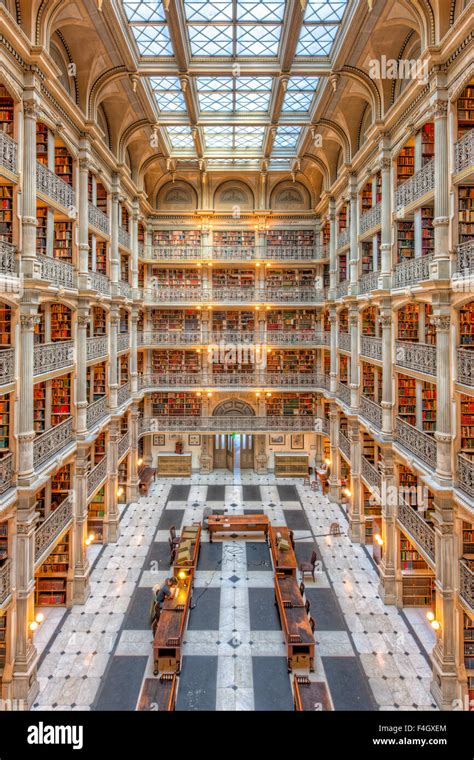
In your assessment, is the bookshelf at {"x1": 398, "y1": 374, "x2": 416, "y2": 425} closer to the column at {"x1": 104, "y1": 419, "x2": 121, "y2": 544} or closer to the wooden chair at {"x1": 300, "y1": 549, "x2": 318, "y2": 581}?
the wooden chair at {"x1": 300, "y1": 549, "x2": 318, "y2": 581}

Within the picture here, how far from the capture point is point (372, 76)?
30.9 feet

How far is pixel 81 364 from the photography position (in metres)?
9.76

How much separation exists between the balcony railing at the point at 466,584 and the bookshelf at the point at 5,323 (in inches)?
306

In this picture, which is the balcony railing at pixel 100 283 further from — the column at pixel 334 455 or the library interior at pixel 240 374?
the column at pixel 334 455

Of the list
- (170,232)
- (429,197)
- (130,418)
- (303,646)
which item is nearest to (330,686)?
(303,646)

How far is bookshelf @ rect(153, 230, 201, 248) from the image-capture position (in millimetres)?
17500

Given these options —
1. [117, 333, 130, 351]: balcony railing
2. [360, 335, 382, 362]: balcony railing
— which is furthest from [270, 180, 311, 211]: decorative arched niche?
[360, 335, 382, 362]: balcony railing

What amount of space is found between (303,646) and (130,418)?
896 cm

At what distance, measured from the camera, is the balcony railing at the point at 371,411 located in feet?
34.1

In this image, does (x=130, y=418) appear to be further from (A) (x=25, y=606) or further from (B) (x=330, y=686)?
(B) (x=330, y=686)

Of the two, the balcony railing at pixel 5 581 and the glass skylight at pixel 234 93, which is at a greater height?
the glass skylight at pixel 234 93

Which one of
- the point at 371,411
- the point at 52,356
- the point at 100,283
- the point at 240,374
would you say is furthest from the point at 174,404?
the point at 52,356

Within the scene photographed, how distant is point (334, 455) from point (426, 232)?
26.3ft

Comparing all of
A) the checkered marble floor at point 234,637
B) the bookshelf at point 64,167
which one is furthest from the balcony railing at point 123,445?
the bookshelf at point 64,167
